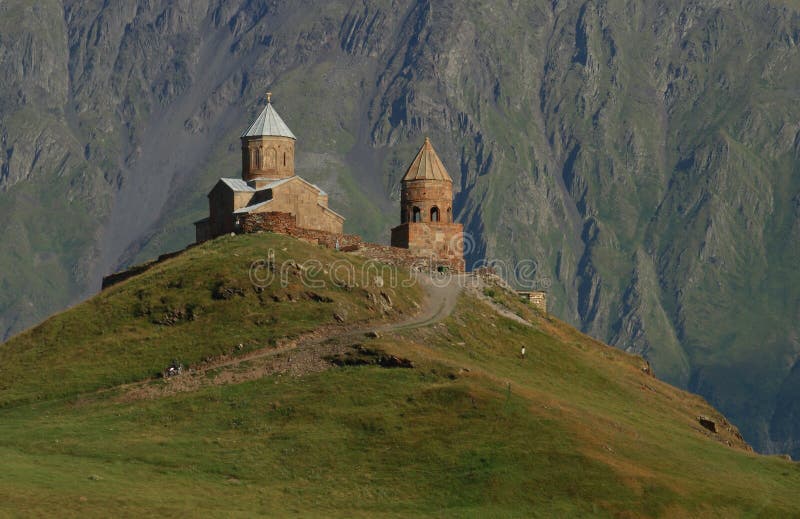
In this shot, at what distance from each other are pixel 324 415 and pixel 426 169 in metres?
40.9

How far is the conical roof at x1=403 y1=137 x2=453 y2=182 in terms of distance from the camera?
99625 mm

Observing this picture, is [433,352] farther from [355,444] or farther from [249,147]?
[249,147]

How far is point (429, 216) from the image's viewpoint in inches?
3912

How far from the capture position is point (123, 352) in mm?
70312

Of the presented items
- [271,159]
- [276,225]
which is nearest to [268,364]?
[276,225]

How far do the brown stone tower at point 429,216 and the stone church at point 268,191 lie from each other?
209 inches

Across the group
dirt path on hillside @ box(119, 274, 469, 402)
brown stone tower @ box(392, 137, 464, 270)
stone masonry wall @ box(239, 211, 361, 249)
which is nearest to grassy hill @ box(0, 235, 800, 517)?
dirt path on hillside @ box(119, 274, 469, 402)

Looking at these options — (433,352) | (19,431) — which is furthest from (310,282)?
(19,431)

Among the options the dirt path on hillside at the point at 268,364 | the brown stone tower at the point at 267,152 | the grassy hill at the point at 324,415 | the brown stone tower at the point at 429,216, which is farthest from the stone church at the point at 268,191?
the dirt path on hillside at the point at 268,364

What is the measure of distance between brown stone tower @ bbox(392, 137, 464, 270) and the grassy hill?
1368 centimetres

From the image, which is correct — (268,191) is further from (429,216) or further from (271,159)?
(429,216)

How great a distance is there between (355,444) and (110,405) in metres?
12.5

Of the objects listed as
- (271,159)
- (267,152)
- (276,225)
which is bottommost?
(276,225)

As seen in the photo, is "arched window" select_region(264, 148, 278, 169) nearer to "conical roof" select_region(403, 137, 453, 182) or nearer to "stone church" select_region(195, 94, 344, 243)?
"stone church" select_region(195, 94, 344, 243)
